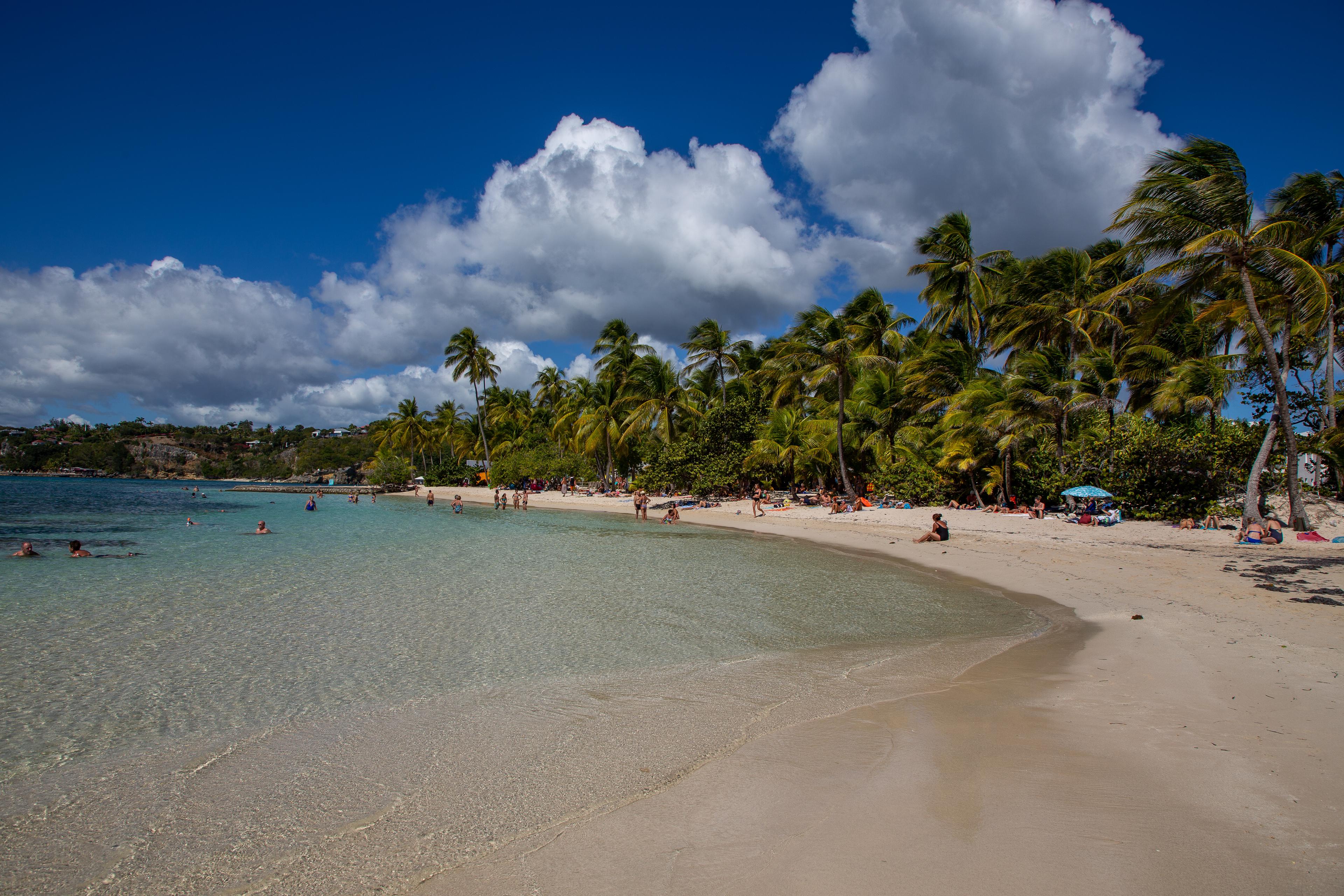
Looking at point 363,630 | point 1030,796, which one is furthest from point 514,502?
point 1030,796

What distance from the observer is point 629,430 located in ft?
120

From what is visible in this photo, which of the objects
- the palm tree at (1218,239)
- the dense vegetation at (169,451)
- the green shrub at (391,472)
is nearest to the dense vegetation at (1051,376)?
the palm tree at (1218,239)

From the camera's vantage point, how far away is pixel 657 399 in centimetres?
3647

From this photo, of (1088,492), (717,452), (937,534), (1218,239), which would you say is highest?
(1218,239)

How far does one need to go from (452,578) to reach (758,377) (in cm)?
2664

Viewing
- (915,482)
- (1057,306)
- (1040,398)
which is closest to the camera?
(1040,398)

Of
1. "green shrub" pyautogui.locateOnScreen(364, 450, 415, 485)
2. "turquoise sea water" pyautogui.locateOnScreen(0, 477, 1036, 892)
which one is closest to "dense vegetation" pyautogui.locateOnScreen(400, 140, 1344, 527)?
"turquoise sea water" pyautogui.locateOnScreen(0, 477, 1036, 892)

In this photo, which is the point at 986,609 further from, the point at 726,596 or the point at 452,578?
the point at 452,578

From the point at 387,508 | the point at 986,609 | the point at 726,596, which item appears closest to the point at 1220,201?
the point at 986,609

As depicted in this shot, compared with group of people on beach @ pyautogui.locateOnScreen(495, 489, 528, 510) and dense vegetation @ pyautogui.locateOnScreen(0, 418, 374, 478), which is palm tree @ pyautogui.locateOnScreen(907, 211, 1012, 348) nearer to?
group of people on beach @ pyautogui.locateOnScreen(495, 489, 528, 510)

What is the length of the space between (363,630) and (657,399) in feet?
93.0

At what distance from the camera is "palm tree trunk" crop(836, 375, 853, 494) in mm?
26264

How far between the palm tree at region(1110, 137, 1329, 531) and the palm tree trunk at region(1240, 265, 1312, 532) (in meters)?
0.02

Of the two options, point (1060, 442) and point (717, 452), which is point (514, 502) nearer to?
point (717, 452)
